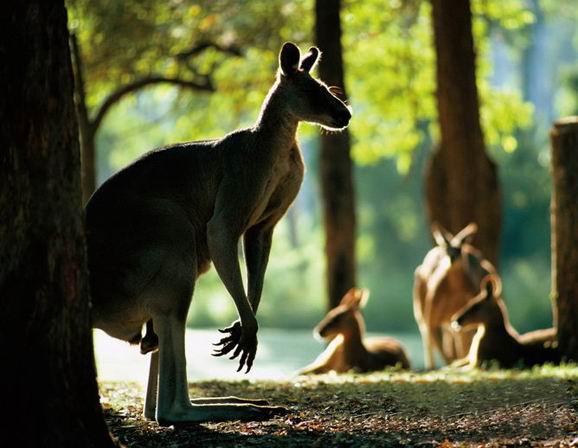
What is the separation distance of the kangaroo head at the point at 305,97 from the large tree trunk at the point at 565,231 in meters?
4.55

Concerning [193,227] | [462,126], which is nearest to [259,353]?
[462,126]

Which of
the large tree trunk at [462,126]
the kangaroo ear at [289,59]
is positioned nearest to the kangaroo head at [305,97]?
the kangaroo ear at [289,59]

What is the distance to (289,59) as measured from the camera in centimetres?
625

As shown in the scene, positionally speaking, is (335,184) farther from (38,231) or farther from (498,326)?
(38,231)

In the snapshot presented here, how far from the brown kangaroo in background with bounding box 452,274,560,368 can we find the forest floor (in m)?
2.92

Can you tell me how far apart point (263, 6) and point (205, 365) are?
16.1m

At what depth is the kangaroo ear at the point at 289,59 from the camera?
6.22m

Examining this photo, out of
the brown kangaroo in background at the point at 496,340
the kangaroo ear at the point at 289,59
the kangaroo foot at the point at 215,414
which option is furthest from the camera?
the brown kangaroo in background at the point at 496,340

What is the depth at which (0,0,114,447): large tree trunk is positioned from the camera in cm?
471

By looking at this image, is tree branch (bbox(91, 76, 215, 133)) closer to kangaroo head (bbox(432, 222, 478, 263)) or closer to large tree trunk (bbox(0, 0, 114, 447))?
kangaroo head (bbox(432, 222, 478, 263))

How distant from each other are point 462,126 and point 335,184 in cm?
185

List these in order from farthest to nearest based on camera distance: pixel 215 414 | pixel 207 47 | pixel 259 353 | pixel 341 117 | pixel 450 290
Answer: pixel 259 353, pixel 207 47, pixel 450 290, pixel 341 117, pixel 215 414

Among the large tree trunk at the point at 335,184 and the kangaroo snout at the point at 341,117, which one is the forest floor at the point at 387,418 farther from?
the large tree trunk at the point at 335,184

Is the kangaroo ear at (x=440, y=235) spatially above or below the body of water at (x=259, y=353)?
above
